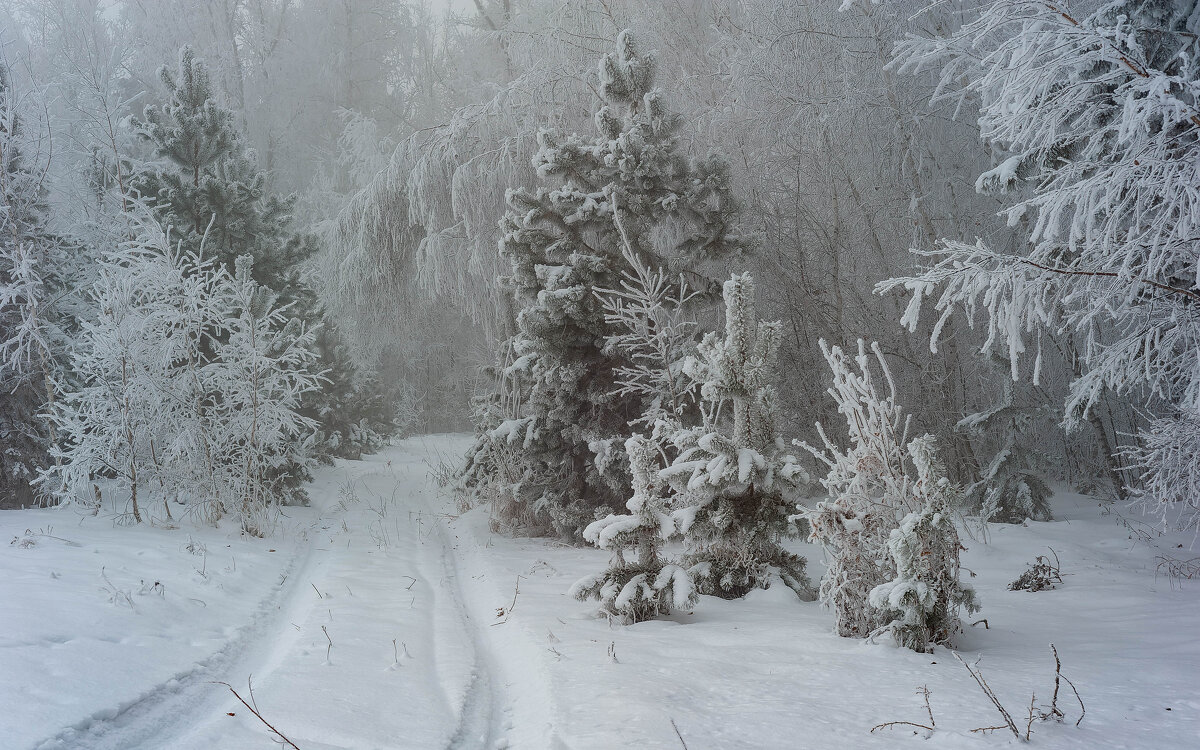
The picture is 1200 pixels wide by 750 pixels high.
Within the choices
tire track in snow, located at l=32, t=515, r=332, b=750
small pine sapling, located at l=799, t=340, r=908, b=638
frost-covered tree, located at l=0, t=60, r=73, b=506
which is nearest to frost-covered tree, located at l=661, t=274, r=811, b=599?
small pine sapling, located at l=799, t=340, r=908, b=638

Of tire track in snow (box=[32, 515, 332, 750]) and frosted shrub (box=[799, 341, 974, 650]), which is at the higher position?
frosted shrub (box=[799, 341, 974, 650])

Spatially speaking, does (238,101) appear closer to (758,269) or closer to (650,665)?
(758,269)

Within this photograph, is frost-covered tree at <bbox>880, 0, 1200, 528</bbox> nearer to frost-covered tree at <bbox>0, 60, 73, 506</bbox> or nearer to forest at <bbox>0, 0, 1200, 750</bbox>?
forest at <bbox>0, 0, 1200, 750</bbox>

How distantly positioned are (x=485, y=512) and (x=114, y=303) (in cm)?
511

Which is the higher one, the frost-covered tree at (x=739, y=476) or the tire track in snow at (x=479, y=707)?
the frost-covered tree at (x=739, y=476)

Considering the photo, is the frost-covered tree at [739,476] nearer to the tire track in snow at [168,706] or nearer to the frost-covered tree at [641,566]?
the frost-covered tree at [641,566]

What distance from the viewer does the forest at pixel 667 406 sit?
3.38 metres

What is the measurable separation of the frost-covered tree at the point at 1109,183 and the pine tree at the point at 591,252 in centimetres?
314

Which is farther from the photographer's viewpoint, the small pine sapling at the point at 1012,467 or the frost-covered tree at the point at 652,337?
the small pine sapling at the point at 1012,467

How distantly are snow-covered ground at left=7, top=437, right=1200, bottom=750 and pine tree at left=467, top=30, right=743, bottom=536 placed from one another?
1579 mm

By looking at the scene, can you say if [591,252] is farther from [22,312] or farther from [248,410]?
[22,312]

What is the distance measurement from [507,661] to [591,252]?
4703 mm

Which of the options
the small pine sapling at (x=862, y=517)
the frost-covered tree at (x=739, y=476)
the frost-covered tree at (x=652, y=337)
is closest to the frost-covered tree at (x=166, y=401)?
the frost-covered tree at (x=652, y=337)

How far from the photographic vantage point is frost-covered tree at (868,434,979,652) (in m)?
3.49
